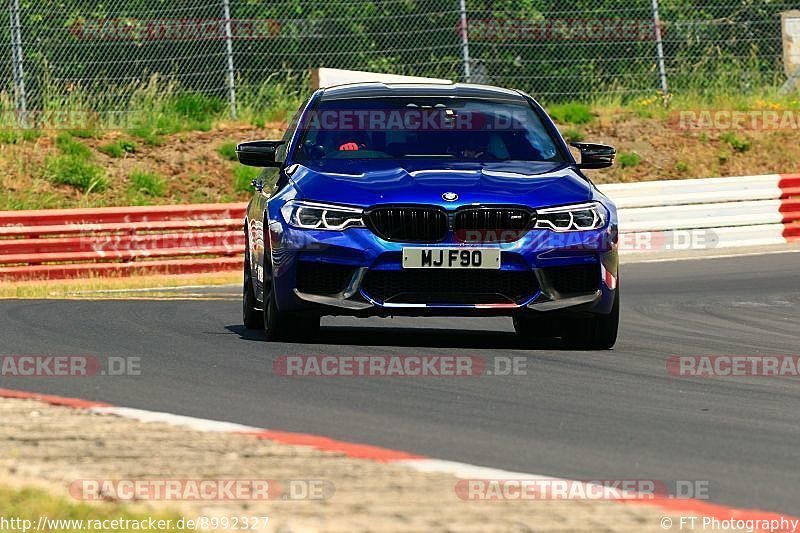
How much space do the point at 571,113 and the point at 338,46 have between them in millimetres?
4055

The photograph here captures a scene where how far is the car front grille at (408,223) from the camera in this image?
906 cm

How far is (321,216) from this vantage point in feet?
30.0

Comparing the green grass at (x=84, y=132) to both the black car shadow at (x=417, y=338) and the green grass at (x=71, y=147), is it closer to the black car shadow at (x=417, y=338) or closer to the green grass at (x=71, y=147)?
the green grass at (x=71, y=147)

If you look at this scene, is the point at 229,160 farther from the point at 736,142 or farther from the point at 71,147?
the point at 736,142

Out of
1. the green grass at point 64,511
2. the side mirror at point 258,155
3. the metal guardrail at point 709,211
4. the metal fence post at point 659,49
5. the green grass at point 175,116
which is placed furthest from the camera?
the green grass at point 175,116

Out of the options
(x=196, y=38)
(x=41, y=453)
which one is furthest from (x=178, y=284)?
(x=41, y=453)

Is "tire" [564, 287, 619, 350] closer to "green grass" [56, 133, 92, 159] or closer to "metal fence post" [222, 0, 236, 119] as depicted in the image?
"metal fence post" [222, 0, 236, 119]

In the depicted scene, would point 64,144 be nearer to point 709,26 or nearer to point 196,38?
point 196,38

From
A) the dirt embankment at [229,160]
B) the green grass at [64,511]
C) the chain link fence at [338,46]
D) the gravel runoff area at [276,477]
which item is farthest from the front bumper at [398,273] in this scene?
the dirt embankment at [229,160]

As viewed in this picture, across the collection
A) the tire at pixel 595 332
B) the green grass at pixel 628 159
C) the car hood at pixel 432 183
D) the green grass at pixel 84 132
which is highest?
the car hood at pixel 432 183

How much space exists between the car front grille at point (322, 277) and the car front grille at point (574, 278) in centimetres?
111

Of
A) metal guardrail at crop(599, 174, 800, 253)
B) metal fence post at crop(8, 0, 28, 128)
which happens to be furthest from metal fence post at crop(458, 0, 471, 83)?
metal fence post at crop(8, 0, 28, 128)

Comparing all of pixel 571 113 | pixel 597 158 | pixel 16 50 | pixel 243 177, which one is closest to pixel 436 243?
pixel 597 158

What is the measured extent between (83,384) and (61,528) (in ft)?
10.9
